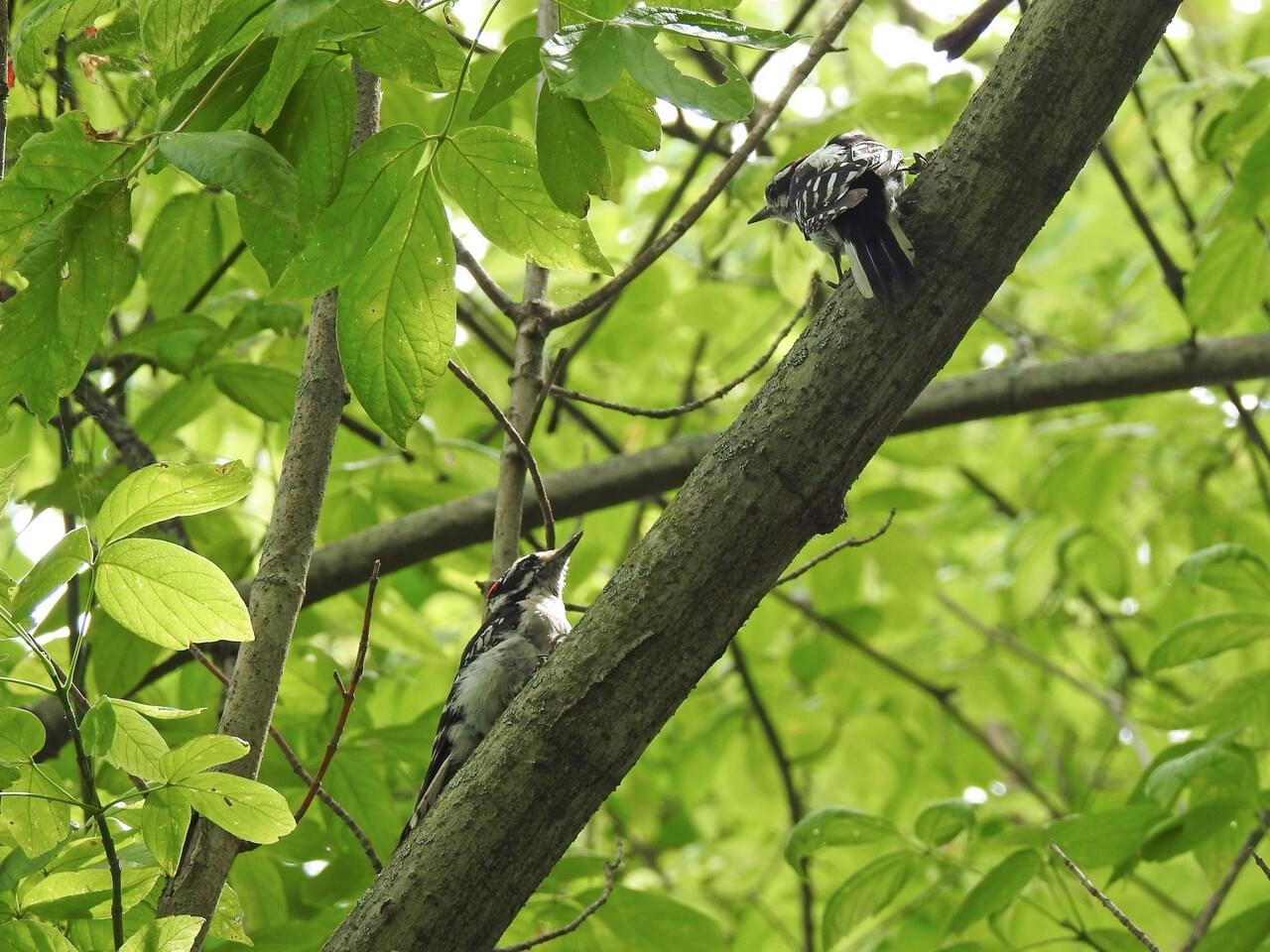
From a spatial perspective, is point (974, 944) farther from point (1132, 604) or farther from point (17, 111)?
point (1132, 604)

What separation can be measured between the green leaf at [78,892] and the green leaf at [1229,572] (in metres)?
2.48

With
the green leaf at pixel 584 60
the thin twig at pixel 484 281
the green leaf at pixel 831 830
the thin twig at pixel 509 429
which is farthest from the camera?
the green leaf at pixel 831 830

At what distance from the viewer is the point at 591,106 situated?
82.3 inches

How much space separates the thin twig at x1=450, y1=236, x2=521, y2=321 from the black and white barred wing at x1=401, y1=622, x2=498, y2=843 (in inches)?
35.3

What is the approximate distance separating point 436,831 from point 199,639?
1.59ft

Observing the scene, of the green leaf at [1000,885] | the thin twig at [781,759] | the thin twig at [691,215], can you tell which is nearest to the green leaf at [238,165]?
the thin twig at [691,215]

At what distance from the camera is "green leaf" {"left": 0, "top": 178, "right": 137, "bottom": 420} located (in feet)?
6.61

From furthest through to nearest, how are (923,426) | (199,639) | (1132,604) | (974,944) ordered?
1. (1132,604)
2. (923,426)
3. (974,944)
4. (199,639)

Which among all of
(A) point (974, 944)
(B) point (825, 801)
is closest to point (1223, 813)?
(A) point (974, 944)

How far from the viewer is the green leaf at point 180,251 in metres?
3.33

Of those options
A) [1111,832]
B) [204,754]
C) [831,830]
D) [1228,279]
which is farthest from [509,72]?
[1228,279]

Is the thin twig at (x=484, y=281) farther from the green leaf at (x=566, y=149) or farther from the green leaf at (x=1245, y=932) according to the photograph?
the green leaf at (x=1245, y=932)

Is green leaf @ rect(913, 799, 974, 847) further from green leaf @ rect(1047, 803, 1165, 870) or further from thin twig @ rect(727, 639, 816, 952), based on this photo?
thin twig @ rect(727, 639, 816, 952)

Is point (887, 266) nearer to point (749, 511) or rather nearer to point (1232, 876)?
point (749, 511)
